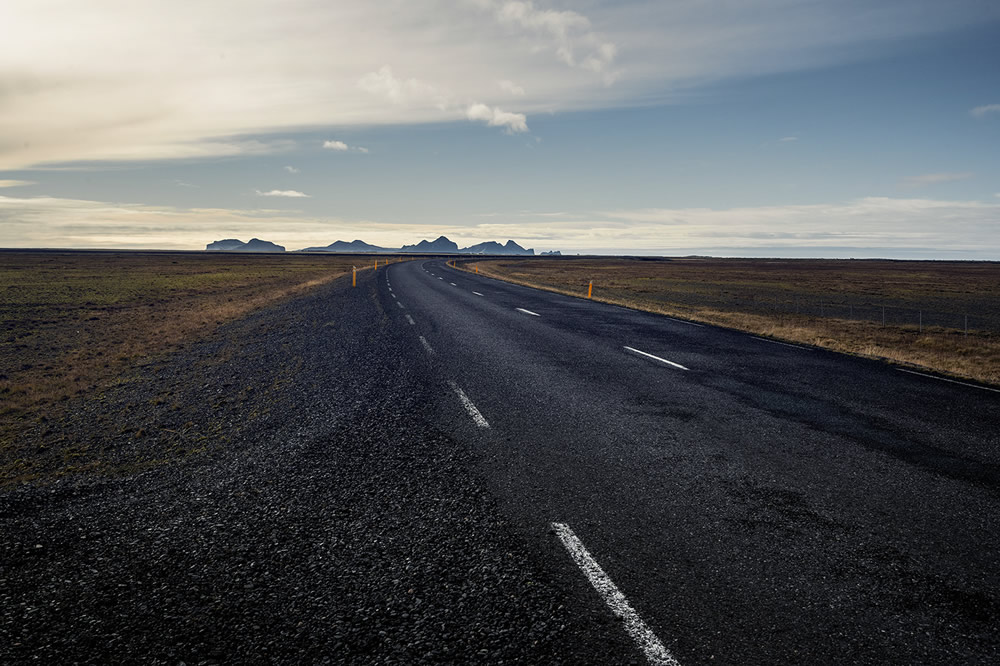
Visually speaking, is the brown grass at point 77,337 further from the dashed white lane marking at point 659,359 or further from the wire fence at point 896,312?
the wire fence at point 896,312

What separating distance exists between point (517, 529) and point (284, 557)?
5.70ft

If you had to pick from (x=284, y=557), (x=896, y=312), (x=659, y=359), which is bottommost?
(x=896, y=312)

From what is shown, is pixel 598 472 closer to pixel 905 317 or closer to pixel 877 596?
pixel 877 596

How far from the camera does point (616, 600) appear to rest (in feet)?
11.2

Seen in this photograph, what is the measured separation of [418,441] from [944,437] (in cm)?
635

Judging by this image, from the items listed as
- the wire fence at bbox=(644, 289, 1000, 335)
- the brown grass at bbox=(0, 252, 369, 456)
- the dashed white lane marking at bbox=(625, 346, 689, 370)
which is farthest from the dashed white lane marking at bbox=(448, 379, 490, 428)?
the wire fence at bbox=(644, 289, 1000, 335)

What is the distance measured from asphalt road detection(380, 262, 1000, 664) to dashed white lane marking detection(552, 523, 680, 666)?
0.06 meters

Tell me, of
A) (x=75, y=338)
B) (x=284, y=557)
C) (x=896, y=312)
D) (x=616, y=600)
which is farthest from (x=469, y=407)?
(x=896, y=312)

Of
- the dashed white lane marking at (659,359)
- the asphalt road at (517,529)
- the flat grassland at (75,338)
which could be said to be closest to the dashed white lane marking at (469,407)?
the asphalt road at (517,529)

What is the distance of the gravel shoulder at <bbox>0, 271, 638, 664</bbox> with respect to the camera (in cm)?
312

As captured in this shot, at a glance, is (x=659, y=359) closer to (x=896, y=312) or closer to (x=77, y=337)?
(x=77, y=337)

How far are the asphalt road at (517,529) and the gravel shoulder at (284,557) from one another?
0.02 meters

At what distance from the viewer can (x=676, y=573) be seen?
3.72 meters

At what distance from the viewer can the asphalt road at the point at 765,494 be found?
3254 mm
